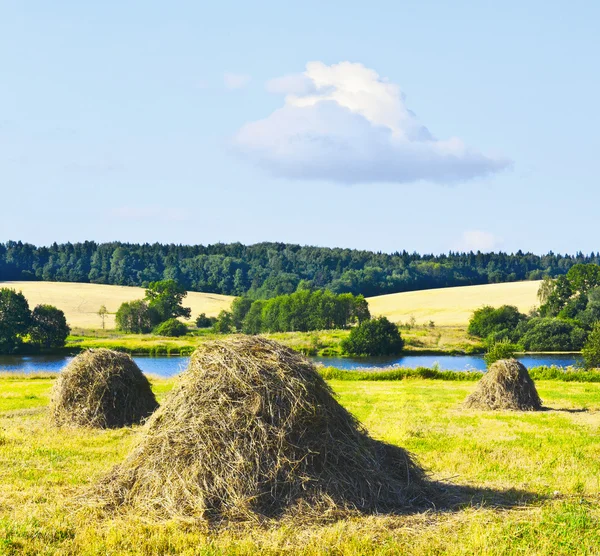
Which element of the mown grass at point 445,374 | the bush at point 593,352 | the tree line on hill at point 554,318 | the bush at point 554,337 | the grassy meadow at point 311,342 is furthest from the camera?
the tree line on hill at point 554,318

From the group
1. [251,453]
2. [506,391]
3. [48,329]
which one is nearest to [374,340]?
[48,329]

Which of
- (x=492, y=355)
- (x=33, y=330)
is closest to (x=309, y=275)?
(x=33, y=330)

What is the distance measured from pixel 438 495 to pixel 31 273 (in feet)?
612

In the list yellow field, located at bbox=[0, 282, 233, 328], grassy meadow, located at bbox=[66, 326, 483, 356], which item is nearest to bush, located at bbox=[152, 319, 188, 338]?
grassy meadow, located at bbox=[66, 326, 483, 356]

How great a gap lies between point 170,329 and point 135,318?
35.9ft

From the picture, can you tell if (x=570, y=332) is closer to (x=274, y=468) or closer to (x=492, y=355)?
(x=492, y=355)

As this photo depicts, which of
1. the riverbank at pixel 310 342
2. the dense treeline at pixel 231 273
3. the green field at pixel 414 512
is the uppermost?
the dense treeline at pixel 231 273

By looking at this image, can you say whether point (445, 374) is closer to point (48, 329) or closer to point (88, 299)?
point (48, 329)

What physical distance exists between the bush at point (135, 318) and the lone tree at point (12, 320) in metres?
24.0

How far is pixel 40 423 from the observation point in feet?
66.4

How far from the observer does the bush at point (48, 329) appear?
304ft

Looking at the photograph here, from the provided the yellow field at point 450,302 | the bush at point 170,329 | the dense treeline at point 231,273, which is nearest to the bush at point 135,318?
the bush at point 170,329

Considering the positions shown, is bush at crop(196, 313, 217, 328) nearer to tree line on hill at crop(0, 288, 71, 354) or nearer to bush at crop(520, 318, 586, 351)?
tree line on hill at crop(0, 288, 71, 354)

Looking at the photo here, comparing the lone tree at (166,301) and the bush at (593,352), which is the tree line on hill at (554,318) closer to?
the bush at (593,352)
